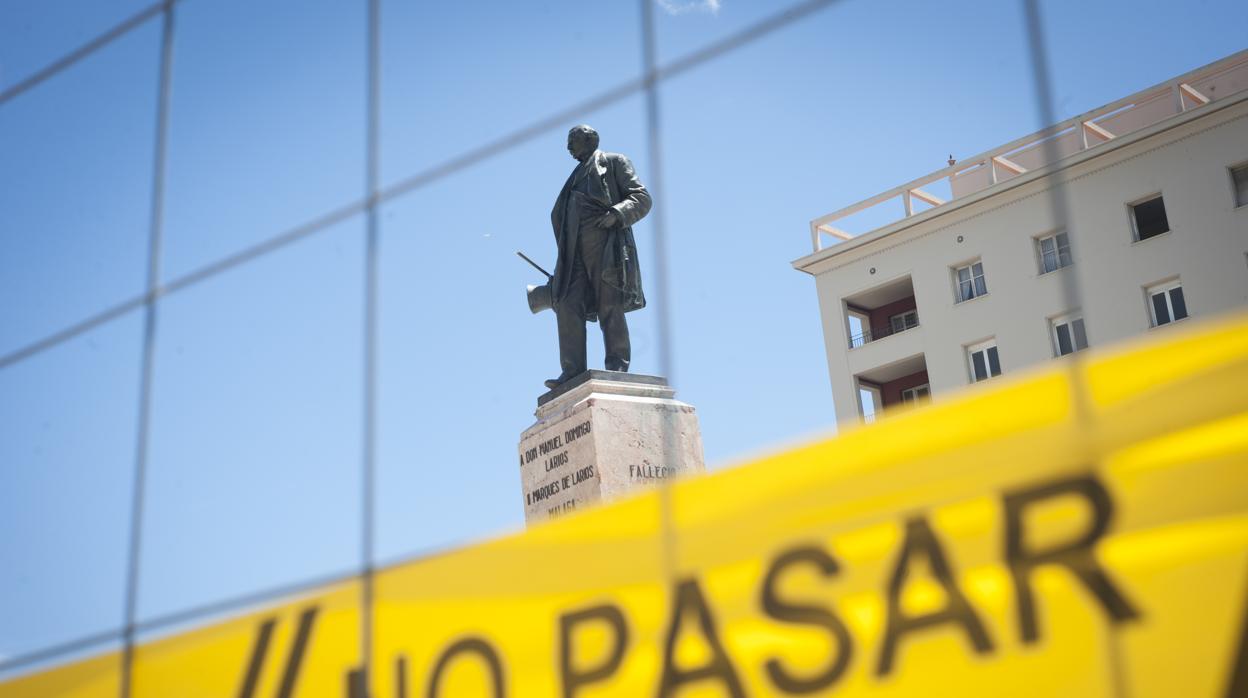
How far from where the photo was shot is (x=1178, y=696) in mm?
2361

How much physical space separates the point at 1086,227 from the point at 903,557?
19.1 meters

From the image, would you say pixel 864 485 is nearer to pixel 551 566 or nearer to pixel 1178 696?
pixel 1178 696

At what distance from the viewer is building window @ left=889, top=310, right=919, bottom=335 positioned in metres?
23.3

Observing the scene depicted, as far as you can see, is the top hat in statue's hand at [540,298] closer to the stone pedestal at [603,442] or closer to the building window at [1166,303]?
the stone pedestal at [603,442]

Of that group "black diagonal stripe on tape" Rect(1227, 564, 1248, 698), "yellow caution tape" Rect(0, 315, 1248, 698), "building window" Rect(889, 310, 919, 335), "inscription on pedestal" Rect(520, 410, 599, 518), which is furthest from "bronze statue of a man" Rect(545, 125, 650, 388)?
"building window" Rect(889, 310, 919, 335)

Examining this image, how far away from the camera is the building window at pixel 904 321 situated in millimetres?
23281

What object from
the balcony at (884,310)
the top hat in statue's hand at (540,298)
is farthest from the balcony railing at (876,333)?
the top hat in statue's hand at (540,298)

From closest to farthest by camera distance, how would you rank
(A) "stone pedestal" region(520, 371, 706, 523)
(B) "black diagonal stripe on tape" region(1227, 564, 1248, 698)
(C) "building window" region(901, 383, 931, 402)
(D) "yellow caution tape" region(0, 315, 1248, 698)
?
(B) "black diagonal stripe on tape" region(1227, 564, 1248, 698) → (D) "yellow caution tape" region(0, 315, 1248, 698) → (A) "stone pedestal" region(520, 371, 706, 523) → (C) "building window" region(901, 383, 931, 402)

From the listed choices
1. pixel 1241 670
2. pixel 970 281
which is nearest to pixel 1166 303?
pixel 970 281

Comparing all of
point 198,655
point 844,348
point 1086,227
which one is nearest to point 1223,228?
point 1086,227

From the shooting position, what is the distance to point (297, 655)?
169 inches

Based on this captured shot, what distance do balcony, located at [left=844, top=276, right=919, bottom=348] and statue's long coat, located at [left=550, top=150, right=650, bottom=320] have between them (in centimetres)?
1618

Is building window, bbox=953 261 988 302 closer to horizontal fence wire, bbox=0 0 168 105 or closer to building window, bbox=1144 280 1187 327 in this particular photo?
building window, bbox=1144 280 1187 327

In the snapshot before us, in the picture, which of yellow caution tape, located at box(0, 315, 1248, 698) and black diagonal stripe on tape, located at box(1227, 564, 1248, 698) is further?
yellow caution tape, located at box(0, 315, 1248, 698)
